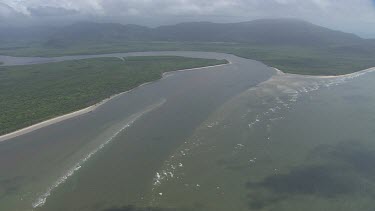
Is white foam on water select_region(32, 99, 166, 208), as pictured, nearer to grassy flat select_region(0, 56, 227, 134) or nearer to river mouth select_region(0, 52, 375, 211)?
river mouth select_region(0, 52, 375, 211)

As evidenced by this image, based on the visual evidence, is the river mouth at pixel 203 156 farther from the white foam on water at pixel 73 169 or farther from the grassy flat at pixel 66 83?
the grassy flat at pixel 66 83

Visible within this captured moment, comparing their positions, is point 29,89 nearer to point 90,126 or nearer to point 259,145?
point 90,126

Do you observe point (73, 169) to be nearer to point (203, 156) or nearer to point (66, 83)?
point (203, 156)

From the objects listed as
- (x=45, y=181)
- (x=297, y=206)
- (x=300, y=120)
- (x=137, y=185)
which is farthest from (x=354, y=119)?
(x=45, y=181)

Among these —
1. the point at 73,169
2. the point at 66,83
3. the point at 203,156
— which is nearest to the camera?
the point at 73,169

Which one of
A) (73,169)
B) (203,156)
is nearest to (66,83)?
(73,169)

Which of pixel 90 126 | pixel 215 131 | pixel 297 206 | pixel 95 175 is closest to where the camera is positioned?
pixel 297 206

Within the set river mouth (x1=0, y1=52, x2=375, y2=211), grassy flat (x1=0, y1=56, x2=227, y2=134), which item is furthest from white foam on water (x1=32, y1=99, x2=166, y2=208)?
grassy flat (x1=0, y1=56, x2=227, y2=134)
